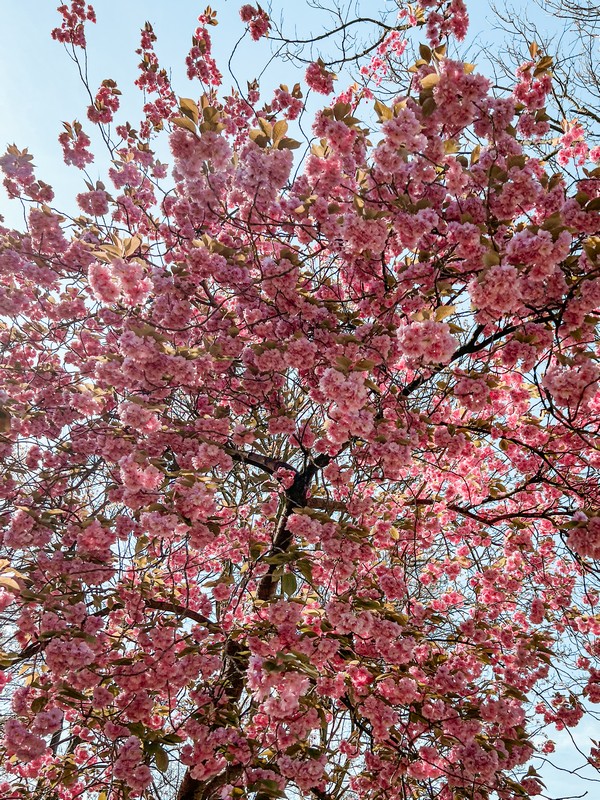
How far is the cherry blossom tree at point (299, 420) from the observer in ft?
9.44

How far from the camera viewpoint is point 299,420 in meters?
4.87

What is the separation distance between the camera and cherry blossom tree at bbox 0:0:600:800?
9.44 ft

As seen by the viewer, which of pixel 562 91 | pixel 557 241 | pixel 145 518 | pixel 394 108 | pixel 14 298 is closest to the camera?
pixel 557 241

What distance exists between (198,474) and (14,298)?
271 cm

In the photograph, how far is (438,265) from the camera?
316cm

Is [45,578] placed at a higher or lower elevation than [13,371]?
lower

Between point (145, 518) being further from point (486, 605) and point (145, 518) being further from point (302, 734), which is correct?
point (486, 605)

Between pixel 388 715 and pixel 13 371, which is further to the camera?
pixel 13 371

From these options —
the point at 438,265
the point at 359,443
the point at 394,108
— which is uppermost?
the point at 394,108

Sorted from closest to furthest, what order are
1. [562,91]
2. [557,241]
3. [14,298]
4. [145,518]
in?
[557,241] → [145,518] → [14,298] → [562,91]

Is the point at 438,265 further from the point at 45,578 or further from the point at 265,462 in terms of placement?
the point at 45,578

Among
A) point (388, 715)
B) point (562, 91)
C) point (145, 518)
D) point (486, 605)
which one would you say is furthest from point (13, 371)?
point (562, 91)

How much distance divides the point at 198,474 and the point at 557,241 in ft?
7.66

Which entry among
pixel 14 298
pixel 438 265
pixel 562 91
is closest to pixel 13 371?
pixel 14 298
